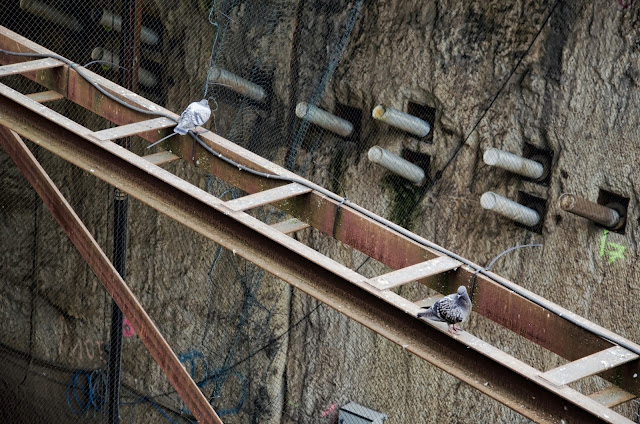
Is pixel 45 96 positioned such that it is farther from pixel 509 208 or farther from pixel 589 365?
pixel 589 365

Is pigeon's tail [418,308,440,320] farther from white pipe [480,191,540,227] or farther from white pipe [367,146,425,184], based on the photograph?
white pipe [367,146,425,184]

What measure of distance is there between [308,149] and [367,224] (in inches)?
104

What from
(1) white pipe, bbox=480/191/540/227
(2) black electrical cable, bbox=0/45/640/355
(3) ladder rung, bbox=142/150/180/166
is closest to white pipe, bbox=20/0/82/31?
(2) black electrical cable, bbox=0/45/640/355

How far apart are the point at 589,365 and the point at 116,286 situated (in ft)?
9.90

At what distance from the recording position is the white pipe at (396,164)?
20.7ft

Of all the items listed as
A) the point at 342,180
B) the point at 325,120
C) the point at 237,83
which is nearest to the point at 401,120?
the point at 325,120

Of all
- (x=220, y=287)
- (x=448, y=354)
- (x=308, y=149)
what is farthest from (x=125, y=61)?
(x=448, y=354)

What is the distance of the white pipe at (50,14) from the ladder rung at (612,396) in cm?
549

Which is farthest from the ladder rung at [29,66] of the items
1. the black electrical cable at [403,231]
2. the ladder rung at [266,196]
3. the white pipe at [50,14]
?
the white pipe at [50,14]

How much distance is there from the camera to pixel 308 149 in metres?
7.09

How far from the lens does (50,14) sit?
7.49 m

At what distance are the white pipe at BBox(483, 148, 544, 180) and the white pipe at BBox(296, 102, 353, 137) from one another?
1.30 metres

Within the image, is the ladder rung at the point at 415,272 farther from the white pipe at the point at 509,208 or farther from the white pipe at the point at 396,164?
the white pipe at the point at 396,164

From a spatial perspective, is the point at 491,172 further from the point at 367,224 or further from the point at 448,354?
the point at 448,354
